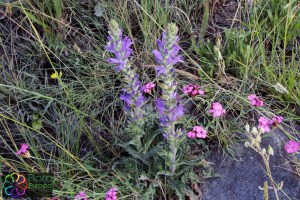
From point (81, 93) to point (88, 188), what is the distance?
2.37 ft

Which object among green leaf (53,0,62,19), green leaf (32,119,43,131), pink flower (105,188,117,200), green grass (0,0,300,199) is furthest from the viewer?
green leaf (53,0,62,19)

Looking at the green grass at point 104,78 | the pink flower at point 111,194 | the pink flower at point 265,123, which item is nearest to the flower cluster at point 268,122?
the pink flower at point 265,123

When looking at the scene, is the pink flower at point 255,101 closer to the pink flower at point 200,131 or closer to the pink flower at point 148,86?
the pink flower at point 200,131

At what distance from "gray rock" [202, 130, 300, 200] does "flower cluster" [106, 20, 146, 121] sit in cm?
70

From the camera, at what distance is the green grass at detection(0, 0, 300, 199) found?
242 cm

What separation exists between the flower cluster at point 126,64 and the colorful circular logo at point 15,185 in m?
0.84

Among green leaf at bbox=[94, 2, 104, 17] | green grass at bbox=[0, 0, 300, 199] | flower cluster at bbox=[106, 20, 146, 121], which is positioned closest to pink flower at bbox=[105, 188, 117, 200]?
green grass at bbox=[0, 0, 300, 199]

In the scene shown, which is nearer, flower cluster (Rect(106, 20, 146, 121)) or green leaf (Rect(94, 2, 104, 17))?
flower cluster (Rect(106, 20, 146, 121))

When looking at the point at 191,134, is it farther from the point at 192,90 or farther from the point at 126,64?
the point at 126,64

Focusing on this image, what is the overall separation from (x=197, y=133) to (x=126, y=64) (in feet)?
2.49

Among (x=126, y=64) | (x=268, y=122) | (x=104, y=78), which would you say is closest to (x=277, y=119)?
(x=268, y=122)

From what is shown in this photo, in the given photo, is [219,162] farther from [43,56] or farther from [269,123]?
[43,56]

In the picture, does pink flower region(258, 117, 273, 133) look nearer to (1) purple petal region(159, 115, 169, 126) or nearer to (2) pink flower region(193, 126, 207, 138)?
(2) pink flower region(193, 126, 207, 138)

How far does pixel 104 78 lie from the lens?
280 cm
